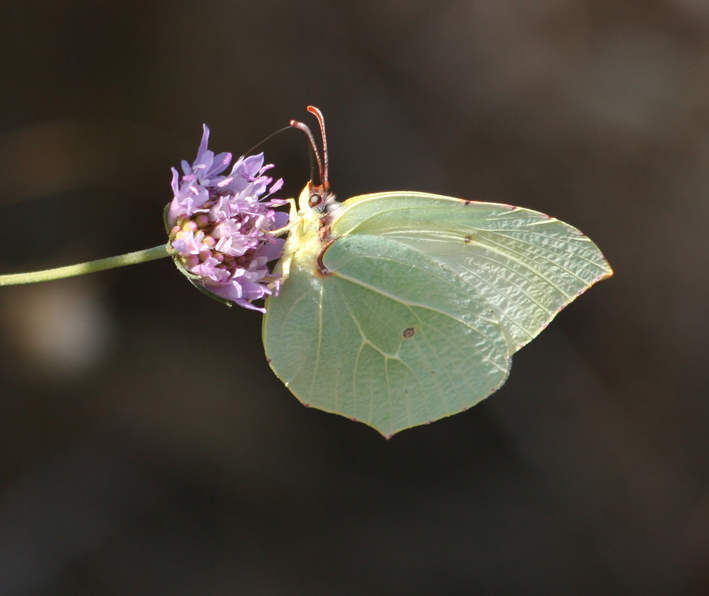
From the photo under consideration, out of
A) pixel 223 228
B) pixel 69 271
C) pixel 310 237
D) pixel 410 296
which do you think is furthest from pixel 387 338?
pixel 69 271

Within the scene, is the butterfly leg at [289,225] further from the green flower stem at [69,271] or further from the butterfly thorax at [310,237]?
the green flower stem at [69,271]

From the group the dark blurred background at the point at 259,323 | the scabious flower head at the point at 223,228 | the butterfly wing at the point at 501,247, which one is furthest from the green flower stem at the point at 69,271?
the dark blurred background at the point at 259,323

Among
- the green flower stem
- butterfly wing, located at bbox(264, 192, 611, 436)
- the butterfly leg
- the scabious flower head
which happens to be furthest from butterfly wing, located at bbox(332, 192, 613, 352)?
the green flower stem

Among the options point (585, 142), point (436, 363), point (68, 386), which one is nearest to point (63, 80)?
point (68, 386)

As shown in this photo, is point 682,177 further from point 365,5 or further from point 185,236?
point 185,236

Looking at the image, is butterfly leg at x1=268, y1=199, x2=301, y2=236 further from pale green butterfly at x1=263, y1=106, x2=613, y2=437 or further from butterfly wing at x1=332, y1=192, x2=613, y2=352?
butterfly wing at x1=332, y1=192, x2=613, y2=352
